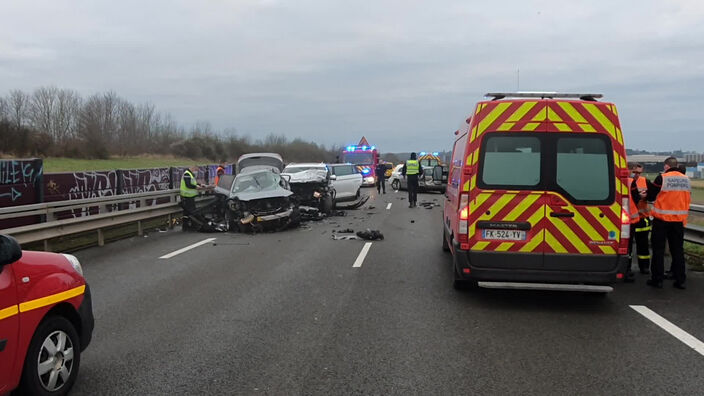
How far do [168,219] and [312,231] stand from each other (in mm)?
4413

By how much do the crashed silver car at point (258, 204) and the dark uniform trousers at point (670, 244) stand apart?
8.91m

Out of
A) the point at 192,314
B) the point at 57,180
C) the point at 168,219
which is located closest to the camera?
the point at 192,314

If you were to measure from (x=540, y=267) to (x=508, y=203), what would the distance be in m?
0.81

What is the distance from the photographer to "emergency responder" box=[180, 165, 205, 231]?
47.3ft

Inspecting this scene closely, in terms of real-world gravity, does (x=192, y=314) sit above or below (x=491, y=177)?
below

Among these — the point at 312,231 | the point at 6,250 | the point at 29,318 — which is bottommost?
the point at 312,231

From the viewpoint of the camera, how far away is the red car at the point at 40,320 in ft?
10.7

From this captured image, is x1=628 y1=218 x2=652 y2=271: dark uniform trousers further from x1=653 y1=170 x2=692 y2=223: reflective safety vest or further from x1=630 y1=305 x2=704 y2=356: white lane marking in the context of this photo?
x1=630 y1=305 x2=704 y2=356: white lane marking

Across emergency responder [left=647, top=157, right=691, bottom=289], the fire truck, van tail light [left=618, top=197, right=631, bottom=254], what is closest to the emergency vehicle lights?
the fire truck

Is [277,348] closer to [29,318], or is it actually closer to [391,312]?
[391,312]

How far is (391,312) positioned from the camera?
6.17 metres

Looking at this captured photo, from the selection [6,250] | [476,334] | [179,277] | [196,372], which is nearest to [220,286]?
[179,277]

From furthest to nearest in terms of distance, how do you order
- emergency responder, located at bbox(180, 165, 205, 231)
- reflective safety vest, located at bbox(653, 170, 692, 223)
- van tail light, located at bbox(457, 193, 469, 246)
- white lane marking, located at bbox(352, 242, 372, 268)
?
1. emergency responder, located at bbox(180, 165, 205, 231)
2. white lane marking, located at bbox(352, 242, 372, 268)
3. reflective safety vest, located at bbox(653, 170, 692, 223)
4. van tail light, located at bbox(457, 193, 469, 246)

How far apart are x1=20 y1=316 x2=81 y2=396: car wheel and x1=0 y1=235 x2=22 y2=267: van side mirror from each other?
0.58 m
